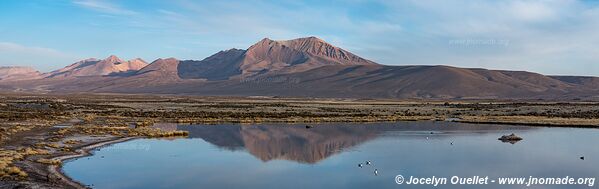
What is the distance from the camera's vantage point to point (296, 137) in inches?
1702

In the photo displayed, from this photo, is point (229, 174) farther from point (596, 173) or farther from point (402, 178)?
point (596, 173)

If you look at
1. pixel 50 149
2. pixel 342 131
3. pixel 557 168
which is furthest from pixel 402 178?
pixel 342 131

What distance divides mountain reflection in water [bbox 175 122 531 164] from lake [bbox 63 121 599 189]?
69 mm

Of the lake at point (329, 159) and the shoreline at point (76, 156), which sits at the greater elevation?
the shoreline at point (76, 156)

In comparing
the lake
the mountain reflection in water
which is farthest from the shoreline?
the mountain reflection in water

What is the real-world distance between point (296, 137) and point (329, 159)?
13.6 m

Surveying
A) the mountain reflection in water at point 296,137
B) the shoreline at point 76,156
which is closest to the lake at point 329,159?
the mountain reflection in water at point 296,137

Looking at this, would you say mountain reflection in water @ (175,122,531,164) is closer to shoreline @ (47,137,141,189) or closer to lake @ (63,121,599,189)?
lake @ (63,121,599,189)

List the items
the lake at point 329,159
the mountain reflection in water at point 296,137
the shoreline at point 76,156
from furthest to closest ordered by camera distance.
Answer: the mountain reflection in water at point 296,137 < the lake at point 329,159 < the shoreline at point 76,156

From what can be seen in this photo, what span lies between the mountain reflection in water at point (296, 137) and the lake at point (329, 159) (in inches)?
2.7

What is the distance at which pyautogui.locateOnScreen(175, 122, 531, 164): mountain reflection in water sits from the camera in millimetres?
33188

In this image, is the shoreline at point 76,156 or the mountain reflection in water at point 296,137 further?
the mountain reflection in water at point 296,137

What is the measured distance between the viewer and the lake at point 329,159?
22.9 meters

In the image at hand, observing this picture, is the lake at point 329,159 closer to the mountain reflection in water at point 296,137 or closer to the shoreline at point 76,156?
the mountain reflection in water at point 296,137
